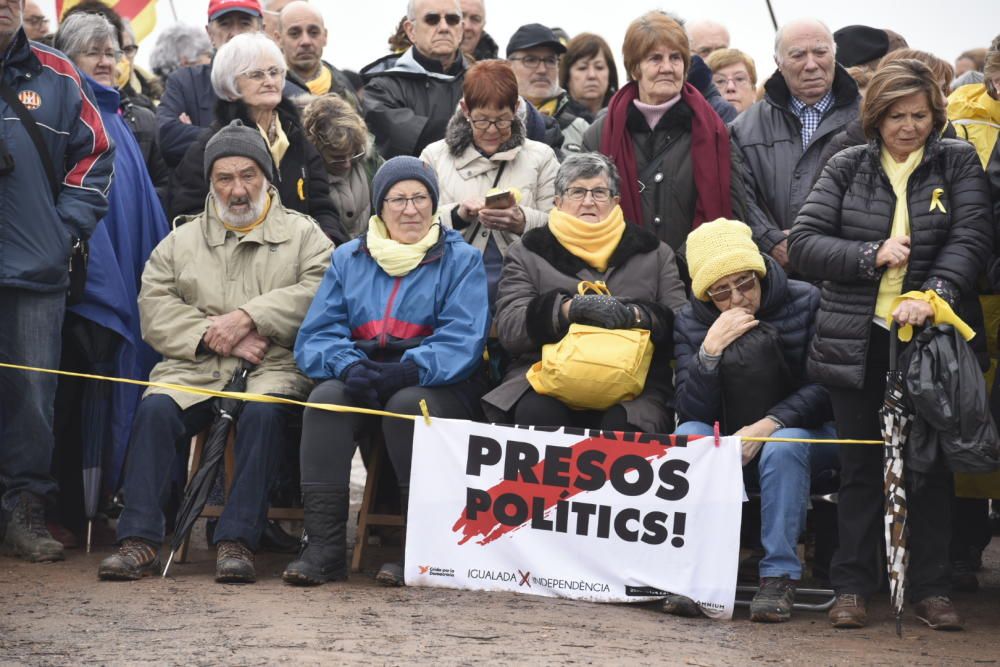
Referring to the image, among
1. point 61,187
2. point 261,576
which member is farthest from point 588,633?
point 61,187

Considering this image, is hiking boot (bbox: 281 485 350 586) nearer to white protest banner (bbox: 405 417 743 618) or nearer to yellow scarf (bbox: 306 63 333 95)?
white protest banner (bbox: 405 417 743 618)

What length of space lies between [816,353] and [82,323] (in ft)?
11.8

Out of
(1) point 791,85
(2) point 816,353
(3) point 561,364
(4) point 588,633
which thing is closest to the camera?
(4) point 588,633

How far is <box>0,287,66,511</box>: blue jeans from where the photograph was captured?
7312 mm

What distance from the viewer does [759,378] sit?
6.66 metres

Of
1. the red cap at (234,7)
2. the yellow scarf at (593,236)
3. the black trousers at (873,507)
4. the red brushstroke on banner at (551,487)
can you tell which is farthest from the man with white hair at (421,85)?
the black trousers at (873,507)

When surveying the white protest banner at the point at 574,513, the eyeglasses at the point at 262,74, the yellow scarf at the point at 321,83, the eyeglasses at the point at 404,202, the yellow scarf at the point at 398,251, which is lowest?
the white protest banner at the point at 574,513

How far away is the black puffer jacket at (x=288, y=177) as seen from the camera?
802 cm

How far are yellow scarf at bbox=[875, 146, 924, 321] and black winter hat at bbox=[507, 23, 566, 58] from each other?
308 cm

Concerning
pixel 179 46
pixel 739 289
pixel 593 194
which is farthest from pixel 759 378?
pixel 179 46

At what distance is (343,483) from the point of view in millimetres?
7000

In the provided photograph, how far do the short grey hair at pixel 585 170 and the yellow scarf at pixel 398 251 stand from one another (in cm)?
62

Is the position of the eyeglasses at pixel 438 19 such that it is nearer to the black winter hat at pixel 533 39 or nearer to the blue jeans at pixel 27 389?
the black winter hat at pixel 533 39

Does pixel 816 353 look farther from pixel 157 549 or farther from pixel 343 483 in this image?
pixel 157 549
